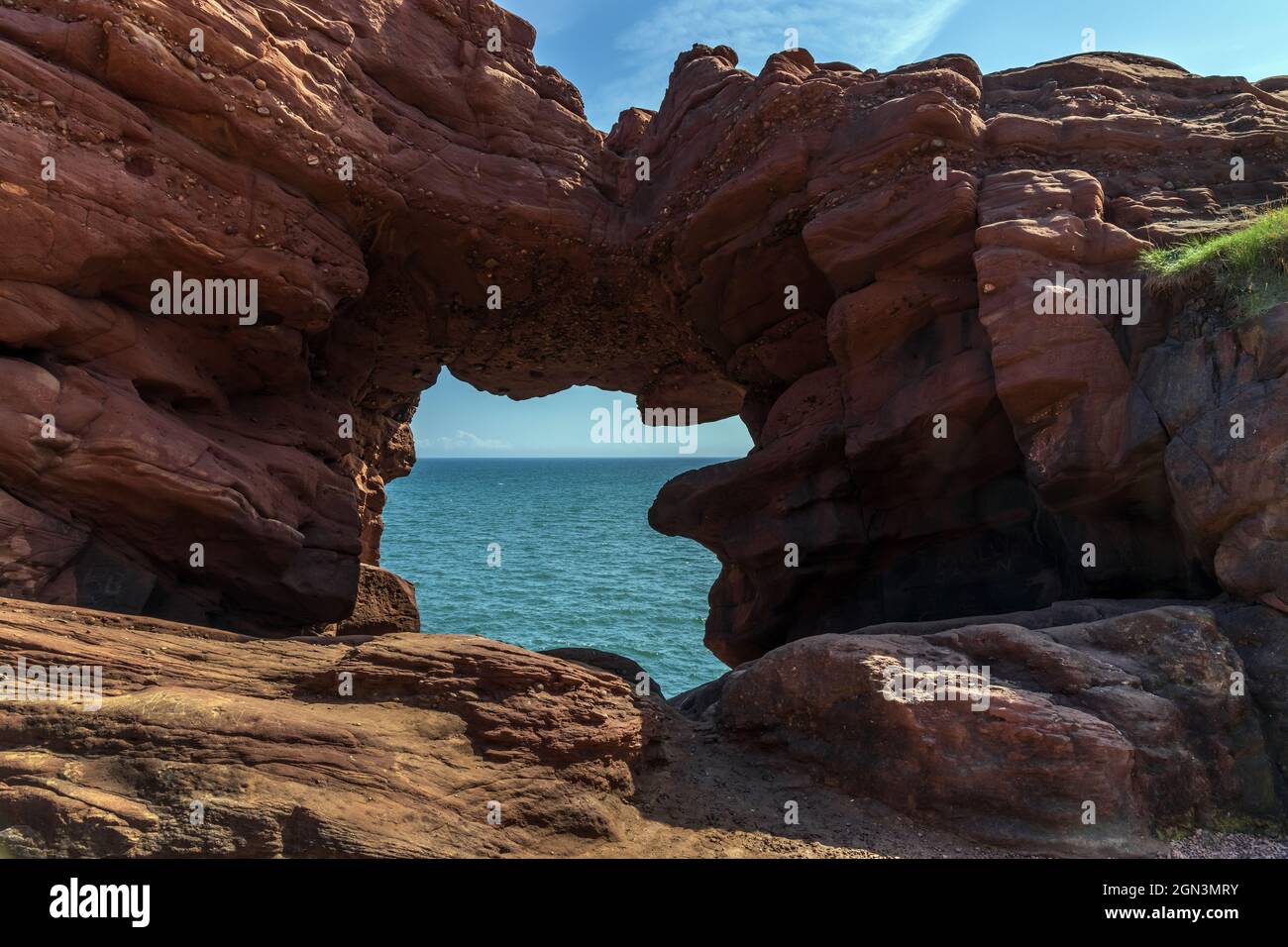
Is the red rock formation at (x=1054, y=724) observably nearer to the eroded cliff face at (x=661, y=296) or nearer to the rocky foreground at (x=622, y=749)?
the rocky foreground at (x=622, y=749)

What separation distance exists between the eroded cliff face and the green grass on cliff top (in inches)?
15.3

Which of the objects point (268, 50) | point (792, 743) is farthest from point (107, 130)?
point (792, 743)

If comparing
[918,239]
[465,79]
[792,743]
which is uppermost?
[465,79]

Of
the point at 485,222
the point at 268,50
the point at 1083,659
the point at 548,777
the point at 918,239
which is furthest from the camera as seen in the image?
the point at 485,222

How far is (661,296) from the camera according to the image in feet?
54.1

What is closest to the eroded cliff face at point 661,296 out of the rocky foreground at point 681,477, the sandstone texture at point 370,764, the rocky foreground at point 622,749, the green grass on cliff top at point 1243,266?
the rocky foreground at point 681,477

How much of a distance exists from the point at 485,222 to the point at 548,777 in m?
10.4

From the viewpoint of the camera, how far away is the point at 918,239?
12328mm

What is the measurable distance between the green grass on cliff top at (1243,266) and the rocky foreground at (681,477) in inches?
13.4

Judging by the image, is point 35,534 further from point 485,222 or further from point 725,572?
point 725,572

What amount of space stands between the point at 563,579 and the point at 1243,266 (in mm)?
45894

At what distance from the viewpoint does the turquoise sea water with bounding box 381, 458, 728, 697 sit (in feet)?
117

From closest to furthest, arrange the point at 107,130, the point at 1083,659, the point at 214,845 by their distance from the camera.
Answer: the point at 214,845, the point at 1083,659, the point at 107,130

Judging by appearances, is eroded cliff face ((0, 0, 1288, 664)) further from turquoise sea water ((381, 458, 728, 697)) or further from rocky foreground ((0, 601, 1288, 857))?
turquoise sea water ((381, 458, 728, 697))
